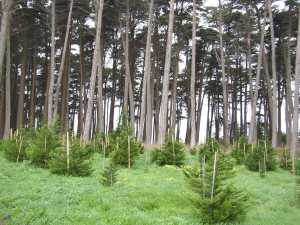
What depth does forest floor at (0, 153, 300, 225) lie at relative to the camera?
7.34 meters

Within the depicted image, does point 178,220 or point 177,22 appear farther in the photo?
point 177,22

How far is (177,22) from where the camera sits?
1129 inches

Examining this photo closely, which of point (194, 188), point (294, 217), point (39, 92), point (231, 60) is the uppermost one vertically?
point (231, 60)

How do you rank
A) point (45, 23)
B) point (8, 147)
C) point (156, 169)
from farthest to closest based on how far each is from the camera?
point (45, 23), point (8, 147), point (156, 169)

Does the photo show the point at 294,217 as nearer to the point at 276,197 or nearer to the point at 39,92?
the point at 276,197

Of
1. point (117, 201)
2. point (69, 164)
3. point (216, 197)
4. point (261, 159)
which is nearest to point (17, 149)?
point (69, 164)

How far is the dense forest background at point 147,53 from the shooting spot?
78.7 ft

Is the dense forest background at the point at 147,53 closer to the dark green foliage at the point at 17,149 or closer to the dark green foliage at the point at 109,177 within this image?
the dark green foliage at the point at 17,149

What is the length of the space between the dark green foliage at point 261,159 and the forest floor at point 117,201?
329cm

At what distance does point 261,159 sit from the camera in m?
15.5

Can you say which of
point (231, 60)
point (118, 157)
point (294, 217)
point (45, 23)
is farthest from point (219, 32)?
point (294, 217)

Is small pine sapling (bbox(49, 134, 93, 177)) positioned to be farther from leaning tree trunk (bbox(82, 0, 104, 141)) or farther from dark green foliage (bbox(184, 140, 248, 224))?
leaning tree trunk (bbox(82, 0, 104, 141))

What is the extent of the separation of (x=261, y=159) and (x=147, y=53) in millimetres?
10910

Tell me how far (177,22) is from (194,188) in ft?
73.3
